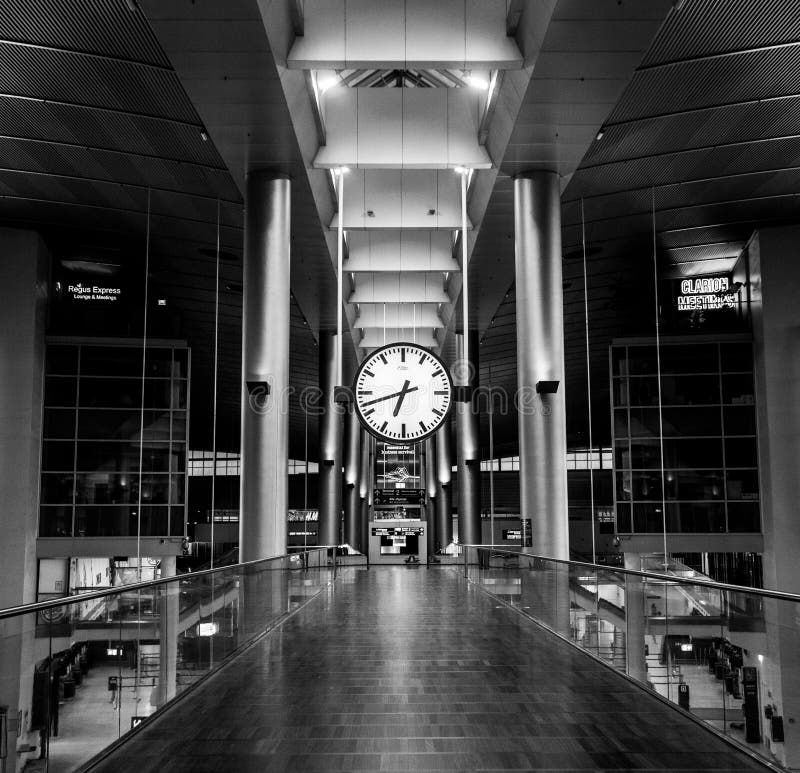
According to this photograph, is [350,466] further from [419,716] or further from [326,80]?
[419,716]

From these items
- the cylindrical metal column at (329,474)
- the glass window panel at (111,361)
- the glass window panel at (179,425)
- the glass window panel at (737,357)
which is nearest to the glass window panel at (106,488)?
the glass window panel at (179,425)

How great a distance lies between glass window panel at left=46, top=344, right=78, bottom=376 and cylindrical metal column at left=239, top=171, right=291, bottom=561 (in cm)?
1218

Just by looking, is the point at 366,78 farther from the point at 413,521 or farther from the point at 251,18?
the point at 413,521

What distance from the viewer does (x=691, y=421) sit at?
28.2 meters

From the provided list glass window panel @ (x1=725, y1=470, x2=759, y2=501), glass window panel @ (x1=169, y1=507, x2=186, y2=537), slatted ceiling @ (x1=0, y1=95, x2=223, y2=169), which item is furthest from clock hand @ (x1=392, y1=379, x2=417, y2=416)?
glass window panel @ (x1=725, y1=470, x2=759, y2=501)

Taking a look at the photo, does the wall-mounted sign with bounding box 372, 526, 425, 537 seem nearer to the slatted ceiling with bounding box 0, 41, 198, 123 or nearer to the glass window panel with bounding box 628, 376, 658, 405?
the glass window panel with bounding box 628, 376, 658, 405

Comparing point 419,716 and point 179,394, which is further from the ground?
point 179,394

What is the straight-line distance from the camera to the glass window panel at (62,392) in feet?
88.0

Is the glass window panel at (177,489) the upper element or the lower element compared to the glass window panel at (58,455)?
lower

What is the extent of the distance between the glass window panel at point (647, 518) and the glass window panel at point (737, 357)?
183 inches

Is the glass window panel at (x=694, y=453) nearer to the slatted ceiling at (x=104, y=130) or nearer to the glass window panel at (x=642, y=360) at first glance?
the glass window panel at (x=642, y=360)

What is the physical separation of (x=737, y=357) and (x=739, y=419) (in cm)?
188

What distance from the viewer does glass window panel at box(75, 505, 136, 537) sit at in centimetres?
2658

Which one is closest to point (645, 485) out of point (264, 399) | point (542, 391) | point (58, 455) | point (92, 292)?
point (542, 391)
